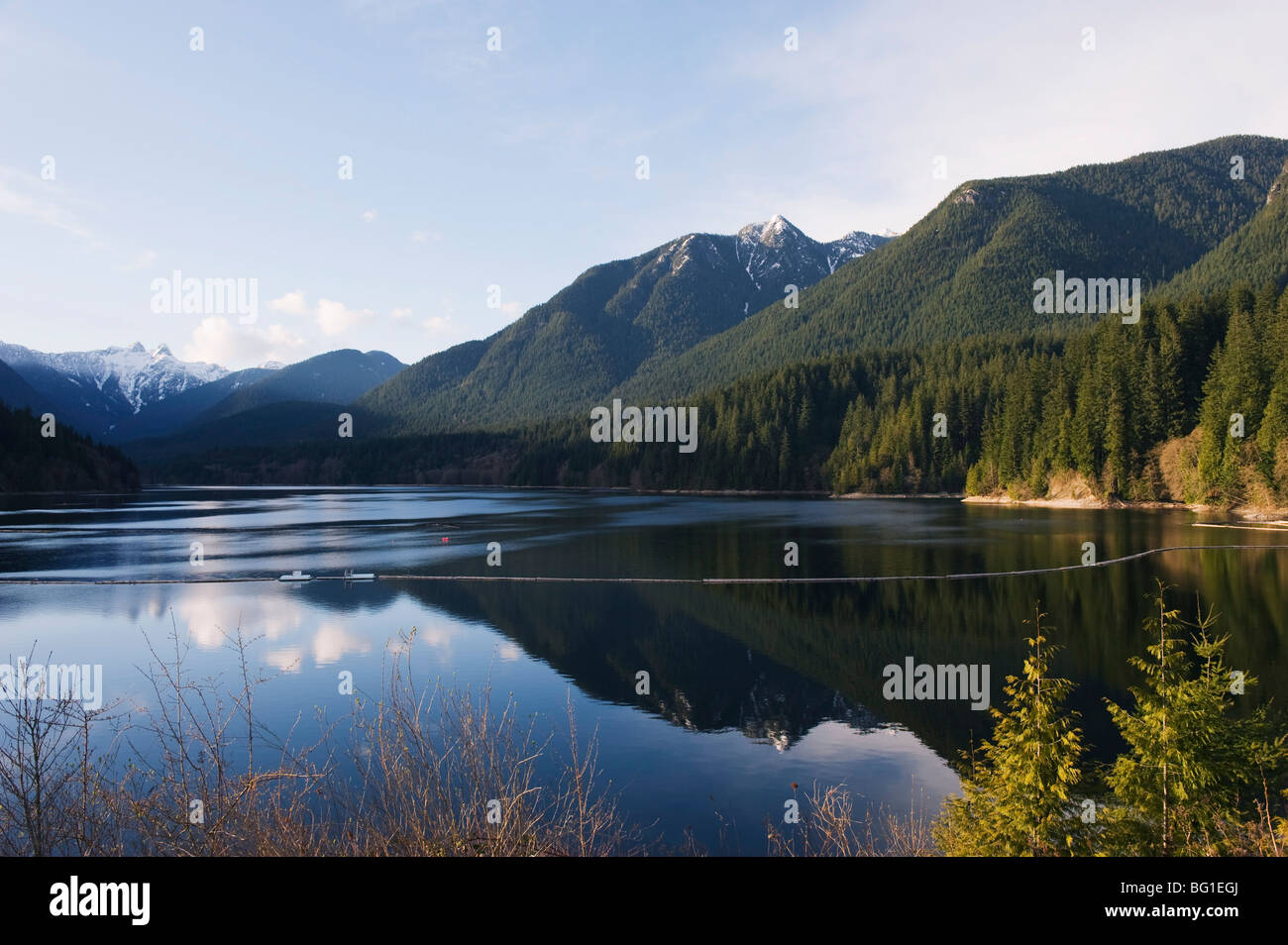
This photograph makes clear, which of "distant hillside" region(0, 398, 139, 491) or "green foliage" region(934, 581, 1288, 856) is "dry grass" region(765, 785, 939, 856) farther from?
"distant hillside" region(0, 398, 139, 491)

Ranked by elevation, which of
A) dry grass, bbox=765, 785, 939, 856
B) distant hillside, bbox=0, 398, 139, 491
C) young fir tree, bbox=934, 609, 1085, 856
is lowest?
dry grass, bbox=765, 785, 939, 856

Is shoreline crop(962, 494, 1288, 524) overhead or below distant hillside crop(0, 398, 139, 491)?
below

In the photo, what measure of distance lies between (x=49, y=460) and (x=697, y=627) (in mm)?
155370

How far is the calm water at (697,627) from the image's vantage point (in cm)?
2098

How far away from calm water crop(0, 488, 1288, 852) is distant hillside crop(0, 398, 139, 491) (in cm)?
7694

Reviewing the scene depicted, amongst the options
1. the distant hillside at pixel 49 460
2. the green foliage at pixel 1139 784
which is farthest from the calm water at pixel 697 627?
the distant hillside at pixel 49 460

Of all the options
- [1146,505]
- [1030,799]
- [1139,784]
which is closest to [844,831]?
[1030,799]

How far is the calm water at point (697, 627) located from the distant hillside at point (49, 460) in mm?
76938

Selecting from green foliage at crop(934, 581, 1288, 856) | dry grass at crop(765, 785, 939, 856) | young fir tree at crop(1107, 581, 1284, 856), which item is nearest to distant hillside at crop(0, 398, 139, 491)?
dry grass at crop(765, 785, 939, 856)

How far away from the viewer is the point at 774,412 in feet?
564

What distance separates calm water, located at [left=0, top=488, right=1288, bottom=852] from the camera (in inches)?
826

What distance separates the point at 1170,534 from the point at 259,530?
8788 centimetres

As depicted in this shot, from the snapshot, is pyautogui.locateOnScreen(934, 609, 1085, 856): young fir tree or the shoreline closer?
pyautogui.locateOnScreen(934, 609, 1085, 856): young fir tree

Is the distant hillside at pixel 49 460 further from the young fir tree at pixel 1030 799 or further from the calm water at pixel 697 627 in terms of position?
the young fir tree at pixel 1030 799
